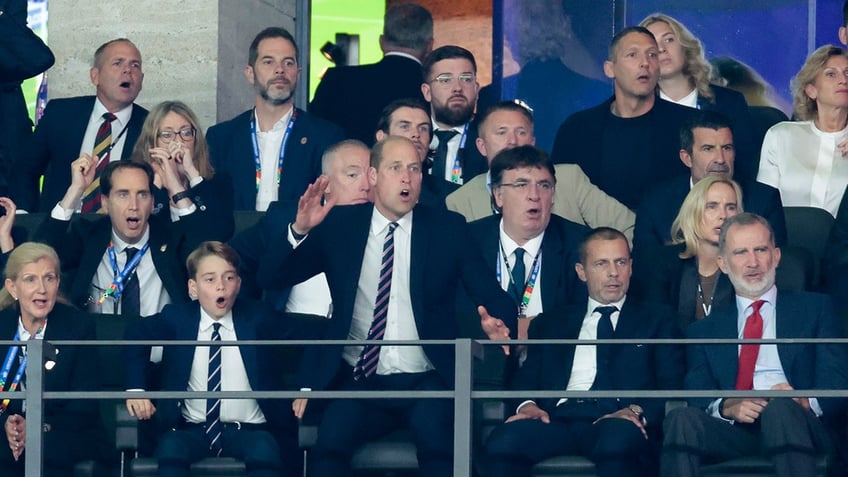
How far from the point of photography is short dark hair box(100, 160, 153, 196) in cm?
1000

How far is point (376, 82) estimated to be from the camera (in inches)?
464

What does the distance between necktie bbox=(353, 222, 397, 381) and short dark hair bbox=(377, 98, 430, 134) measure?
1598 mm

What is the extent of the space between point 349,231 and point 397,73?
2766 mm

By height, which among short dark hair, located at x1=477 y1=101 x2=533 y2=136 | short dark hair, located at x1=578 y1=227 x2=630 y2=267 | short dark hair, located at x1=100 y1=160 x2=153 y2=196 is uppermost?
short dark hair, located at x1=477 y1=101 x2=533 y2=136

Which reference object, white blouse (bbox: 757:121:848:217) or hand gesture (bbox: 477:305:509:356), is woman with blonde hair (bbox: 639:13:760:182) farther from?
hand gesture (bbox: 477:305:509:356)

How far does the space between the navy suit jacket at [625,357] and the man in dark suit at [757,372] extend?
103 mm

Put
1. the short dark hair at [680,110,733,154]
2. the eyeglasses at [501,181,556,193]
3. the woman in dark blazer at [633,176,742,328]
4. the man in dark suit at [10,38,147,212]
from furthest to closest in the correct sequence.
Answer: the man in dark suit at [10,38,147,212]
the short dark hair at [680,110,733,154]
the eyeglasses at [501,181,556,193]
the woman in dark blazer at [633,176,742,328]

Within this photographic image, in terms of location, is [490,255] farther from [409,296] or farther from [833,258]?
[833,258]

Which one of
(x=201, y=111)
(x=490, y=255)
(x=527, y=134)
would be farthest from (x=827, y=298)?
(x=201, y=111)

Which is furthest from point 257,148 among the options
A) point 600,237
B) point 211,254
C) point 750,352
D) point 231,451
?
point 750,352

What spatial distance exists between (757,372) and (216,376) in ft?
7.24

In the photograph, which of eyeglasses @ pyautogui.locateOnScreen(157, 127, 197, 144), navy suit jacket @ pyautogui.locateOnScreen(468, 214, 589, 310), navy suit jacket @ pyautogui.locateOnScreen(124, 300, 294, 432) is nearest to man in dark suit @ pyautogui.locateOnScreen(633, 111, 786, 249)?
navy suit jacket @ pyautogui.locateOnScreen(468, 214, 589, 310)

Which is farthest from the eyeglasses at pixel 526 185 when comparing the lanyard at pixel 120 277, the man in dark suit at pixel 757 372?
the lanyard at pixel 120 277

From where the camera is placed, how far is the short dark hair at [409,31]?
11844 millimetres
